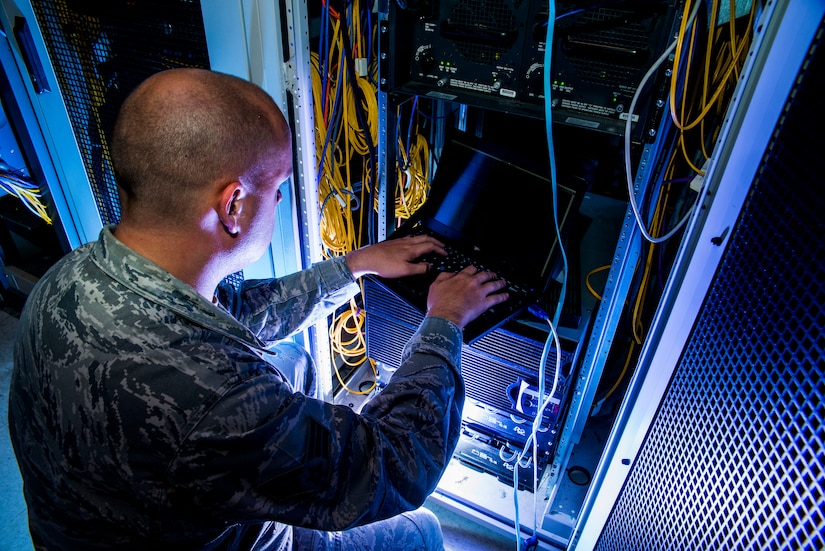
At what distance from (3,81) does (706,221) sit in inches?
104

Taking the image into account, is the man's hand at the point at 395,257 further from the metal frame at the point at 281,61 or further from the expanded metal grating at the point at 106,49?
the expanded metal grating at the point at 106,49

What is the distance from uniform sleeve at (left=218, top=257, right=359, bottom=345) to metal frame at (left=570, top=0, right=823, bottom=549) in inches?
36.0

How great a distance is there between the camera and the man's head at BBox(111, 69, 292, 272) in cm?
95

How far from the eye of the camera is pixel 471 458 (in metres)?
1.94

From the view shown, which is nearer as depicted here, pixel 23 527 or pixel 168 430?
pixel 168 430

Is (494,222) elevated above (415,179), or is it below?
above

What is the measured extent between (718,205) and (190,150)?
100 centimetres

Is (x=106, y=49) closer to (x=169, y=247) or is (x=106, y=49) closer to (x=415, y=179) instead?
(x=169, y=247)

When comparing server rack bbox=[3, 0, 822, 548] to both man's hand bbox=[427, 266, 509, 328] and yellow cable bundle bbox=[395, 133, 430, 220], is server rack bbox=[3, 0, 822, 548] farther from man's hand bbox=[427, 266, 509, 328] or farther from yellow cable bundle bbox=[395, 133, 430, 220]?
yellow cable bundle bbox=[395, 133, 430, 220]

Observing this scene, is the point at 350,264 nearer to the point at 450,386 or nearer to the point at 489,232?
the point at 489,232

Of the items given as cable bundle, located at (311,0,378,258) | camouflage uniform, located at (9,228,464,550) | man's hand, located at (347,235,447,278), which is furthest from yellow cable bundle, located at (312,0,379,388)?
camouflage uniform, located at (9,228,464,550)

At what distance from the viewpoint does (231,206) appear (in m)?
1.03

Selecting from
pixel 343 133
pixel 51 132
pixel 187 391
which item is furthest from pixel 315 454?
pixel 51 132

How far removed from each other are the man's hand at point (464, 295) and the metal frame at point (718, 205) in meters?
0.43
